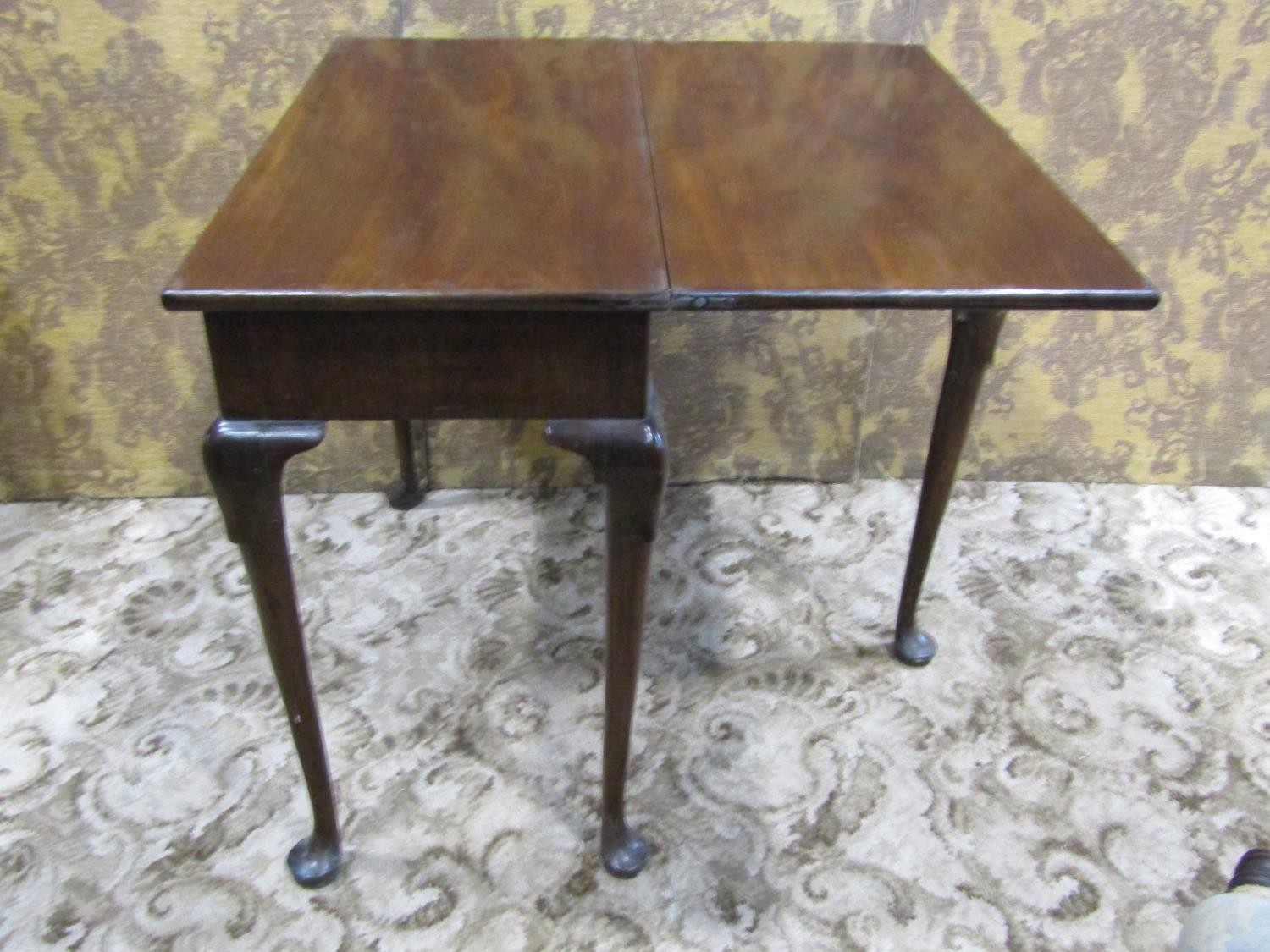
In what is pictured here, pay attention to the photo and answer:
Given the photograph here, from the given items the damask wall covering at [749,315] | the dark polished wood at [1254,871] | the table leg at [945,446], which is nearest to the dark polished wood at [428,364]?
the table leg at [945,446]

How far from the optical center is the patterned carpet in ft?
3.48

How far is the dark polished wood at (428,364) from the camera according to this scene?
745 millimetres

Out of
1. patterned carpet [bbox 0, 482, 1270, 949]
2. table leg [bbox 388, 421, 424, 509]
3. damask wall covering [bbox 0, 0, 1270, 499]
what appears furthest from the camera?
table leg [bbox 388, 421, 424, 509]

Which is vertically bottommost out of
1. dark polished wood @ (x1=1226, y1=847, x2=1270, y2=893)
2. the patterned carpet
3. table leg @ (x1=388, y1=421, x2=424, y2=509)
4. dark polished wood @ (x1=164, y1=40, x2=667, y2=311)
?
the patterned carpet

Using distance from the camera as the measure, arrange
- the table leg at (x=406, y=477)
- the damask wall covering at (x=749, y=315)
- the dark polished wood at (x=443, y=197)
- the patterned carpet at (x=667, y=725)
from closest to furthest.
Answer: the dark polished wood at (x=443, y=197) < the patterned carpet at (x=667, y=725) < the damask wall covering at (x=749, y=315) < the table leg at (x=406, y=477)

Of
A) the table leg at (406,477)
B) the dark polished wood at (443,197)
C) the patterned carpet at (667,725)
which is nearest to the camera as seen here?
the dark polished wood at (443,197)

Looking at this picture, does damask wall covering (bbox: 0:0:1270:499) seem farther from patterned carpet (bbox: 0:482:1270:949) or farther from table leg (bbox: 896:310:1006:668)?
table leg (bbox: 896:310:1006:668)

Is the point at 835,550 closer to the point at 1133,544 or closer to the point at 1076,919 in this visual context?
the point at 1133,544

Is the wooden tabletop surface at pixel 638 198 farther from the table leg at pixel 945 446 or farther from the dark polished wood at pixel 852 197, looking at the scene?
the table leg at pixel 945 446

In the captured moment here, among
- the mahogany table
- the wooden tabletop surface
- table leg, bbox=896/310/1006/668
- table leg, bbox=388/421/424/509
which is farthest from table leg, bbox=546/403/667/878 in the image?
table leg, bbox=388/421/424/509

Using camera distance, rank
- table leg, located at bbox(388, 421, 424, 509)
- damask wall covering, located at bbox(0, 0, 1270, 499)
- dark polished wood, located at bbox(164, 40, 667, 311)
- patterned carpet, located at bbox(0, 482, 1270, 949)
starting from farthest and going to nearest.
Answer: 1. table leg, located at bbox(388, 421, 424, 509)
2. damask wall covering, located at bbox(0, 0, 1270, 499)
3. patterned carpet, located at bbox(0, 482, 1270, 949)
4. dark polished wood, located at bbox(164, 40, 667, 311)

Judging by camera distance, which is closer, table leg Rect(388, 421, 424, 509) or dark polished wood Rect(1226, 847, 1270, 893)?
dark polished wood Rect(1226, 847, 1270, 893)

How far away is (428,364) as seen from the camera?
763mm

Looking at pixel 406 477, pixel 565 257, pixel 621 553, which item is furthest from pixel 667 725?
pixel 565 257
